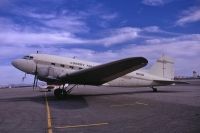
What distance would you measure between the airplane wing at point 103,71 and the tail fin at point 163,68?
335 inches

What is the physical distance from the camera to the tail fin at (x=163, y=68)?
28.2 metres

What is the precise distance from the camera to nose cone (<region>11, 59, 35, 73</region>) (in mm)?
20875

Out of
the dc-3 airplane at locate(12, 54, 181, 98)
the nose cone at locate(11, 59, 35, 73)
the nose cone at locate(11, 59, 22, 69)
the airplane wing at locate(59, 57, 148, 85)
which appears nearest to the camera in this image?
the airplane wing at locate(59, 57, 148, 85)

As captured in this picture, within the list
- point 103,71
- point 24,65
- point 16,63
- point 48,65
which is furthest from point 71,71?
point 16,63

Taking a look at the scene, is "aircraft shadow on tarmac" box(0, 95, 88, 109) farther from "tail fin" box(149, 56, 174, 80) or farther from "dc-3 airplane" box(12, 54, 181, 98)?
"tail fin" box(149, 56, 174, 80)

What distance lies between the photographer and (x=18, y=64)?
21.2 meters

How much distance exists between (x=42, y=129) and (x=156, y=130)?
11.8 ft

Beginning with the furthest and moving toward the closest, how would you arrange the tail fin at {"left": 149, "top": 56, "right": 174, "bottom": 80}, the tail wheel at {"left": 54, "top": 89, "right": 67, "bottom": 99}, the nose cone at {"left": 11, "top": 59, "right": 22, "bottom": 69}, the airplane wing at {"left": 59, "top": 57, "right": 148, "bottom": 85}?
the tail fin at {"left": 149, "top": 56, "right": 174, "bottom": 80} < the nose cone at {"left": 11, "top": 59, "right": 22, "bottom": 69} < the tail wheel at {"left": 54, "top": 89, "right": 67, "bottom": 99} < the airplane wing at {"left": 59, "top": 57, "right": 148, "bottom": 85}

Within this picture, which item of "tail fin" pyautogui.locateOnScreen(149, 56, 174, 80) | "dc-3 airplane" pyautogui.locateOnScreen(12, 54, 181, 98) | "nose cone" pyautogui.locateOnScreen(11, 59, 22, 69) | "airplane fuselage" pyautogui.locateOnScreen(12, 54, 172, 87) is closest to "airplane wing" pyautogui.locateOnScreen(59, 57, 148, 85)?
"dc-3 airplane" pyautogui.locateOnScreen(12, 54, 181, 98)

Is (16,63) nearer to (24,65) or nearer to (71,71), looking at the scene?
(24,65)

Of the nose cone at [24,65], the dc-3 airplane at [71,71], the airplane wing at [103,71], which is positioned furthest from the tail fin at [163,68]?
the nose cone at [24,65]

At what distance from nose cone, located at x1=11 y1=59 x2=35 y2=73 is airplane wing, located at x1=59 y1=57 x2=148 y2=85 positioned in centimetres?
282

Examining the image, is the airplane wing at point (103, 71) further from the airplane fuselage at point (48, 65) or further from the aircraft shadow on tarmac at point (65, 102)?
the aircraft shadow on tarmac at point (65, 102)

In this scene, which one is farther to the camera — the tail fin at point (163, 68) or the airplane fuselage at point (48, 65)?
the tail fin at point (163, 68)
